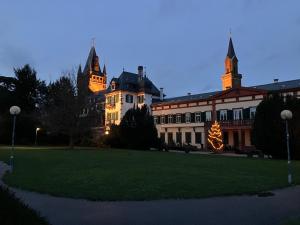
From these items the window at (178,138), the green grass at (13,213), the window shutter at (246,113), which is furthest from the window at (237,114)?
the green grass at (13,213)

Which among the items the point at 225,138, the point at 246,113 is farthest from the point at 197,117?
the point at 246,113

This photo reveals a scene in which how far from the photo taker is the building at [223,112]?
48.7 m

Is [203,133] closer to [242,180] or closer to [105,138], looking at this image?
[105,138]

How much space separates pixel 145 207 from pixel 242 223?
9.56ft

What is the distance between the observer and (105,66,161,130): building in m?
67.2

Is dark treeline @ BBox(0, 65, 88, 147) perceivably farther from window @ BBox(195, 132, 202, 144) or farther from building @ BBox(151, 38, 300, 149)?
→ window @ BBox(195, 132, 202, 144)

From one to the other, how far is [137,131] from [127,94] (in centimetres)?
1894

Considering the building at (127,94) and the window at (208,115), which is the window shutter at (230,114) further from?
the building at (127,94)

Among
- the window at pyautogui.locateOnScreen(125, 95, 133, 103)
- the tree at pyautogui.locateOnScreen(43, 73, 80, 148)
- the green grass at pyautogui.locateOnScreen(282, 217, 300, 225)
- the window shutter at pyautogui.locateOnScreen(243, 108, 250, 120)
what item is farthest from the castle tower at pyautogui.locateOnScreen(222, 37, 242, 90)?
the green grass at pyautogui.locateOnScreen(282, 217, 300, 225)

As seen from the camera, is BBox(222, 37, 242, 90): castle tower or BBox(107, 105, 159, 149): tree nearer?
BBox(107, 105, 159, 149): tree

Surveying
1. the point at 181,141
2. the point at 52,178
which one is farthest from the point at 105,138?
the point at 52,178

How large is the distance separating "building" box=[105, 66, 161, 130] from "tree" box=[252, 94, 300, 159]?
3704 cm

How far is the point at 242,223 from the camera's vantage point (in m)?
7.69

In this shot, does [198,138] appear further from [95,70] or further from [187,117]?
[95,70]
